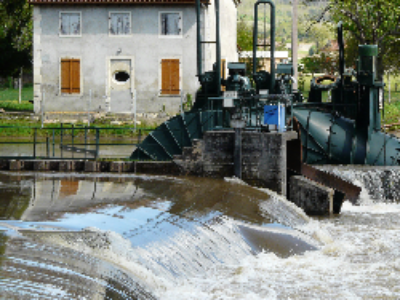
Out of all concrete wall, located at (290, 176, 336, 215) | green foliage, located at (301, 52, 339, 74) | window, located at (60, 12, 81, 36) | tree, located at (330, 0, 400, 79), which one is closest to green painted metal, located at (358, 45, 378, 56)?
concrete wall, located at (290, 176, 336, 215)

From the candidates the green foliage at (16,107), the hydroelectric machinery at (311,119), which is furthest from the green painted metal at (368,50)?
the green foliage at (16,107)

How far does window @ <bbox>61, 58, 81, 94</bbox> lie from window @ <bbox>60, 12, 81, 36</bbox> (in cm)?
139

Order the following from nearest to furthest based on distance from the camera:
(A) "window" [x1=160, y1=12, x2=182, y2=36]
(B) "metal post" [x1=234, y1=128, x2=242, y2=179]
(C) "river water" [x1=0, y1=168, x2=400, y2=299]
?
(C) "river water" [x1=0, y1=168, x2=400, y2=299] < (B) "metal post" [x1=234, y1=128, x2=242, y2=179] < (A) "window" [x1=160, y1=12, x2=182, y2=36]

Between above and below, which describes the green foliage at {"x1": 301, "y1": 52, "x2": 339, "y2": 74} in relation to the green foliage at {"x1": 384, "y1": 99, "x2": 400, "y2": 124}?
above

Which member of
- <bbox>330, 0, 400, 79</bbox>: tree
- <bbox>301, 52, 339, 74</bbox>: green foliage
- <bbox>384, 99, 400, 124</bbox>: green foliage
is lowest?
<bbox>384, 99, 400, 124</bbox>: green foliage

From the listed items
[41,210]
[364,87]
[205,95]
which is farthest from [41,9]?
[41,210]

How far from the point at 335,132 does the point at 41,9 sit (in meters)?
20.5

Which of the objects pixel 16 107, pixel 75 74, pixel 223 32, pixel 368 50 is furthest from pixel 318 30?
pixel 368 50

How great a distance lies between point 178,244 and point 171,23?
29018 mm

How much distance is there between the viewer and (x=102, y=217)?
1444 centimetres

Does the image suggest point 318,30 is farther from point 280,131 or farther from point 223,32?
point 280,131

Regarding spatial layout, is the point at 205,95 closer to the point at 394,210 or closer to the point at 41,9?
the point at 394,210

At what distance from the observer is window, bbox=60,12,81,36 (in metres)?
41.5

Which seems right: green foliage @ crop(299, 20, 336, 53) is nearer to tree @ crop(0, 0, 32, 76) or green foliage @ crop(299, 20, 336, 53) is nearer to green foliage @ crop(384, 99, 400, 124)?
green foliage @ crop(384, 99, 400, 124)
